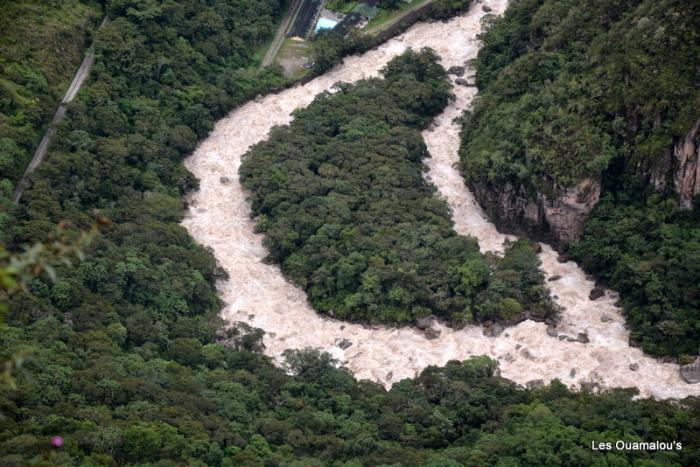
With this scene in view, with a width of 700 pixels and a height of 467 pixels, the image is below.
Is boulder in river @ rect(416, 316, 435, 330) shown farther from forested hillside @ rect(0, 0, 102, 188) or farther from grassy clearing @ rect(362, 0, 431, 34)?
grassy clearing @ rect(362, 0, 431, 34)

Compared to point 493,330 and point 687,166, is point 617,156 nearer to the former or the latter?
point 687,166

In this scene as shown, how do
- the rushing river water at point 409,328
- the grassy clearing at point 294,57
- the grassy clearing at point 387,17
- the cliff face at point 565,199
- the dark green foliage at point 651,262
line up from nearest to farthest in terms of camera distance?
the dark green foliage at point 651,262, the rushing river water at point 409,328, the cliff face at point 565,199, the grassy clearing at point 294,57, the grassy clearing at point 387,17

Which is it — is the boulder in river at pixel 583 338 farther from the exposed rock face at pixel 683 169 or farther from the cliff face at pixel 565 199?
the exposed rock face at pixel 683 169

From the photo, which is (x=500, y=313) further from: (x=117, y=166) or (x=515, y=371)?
(x=117, y=166)

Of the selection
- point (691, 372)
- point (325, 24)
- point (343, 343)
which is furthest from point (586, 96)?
point (325, 24)

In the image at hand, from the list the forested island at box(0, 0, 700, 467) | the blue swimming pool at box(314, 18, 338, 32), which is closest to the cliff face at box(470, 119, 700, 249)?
the forested island at box(0, 0, 700, 467)

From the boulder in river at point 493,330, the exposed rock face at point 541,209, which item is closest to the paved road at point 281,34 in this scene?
the exposed rock face at point 541,209
